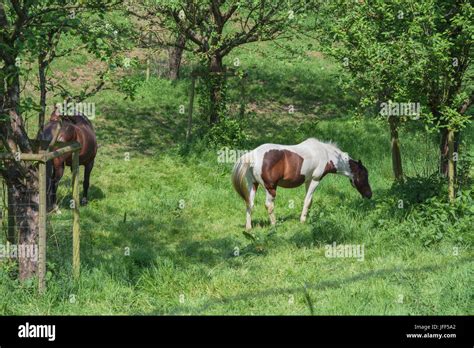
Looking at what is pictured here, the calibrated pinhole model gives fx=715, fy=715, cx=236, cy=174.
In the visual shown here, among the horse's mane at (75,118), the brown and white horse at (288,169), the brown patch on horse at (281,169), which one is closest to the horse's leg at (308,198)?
the brown and white horse at (288,169)

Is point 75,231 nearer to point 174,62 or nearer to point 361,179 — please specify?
point 361,179

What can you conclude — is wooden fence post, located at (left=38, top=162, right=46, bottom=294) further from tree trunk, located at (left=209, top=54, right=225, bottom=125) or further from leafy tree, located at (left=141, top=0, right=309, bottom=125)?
tree trunk, located at (left=209, top=54, right=225, bottom=125)

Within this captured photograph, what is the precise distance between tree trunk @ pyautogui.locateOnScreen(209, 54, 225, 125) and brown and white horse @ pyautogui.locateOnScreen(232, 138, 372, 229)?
20.6 ft

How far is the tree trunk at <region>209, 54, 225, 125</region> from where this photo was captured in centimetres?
2181

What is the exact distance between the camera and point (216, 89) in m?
22.1

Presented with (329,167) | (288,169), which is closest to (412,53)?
(288,169)

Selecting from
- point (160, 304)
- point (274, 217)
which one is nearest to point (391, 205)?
point (274, 217)

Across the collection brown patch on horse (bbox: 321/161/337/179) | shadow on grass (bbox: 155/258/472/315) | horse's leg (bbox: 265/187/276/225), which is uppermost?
brown patch on horse (bbox: 321/161/337/179)

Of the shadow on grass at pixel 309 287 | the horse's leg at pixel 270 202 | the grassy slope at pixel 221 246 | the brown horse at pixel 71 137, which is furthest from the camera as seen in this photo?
the brown horse at pixel 71 137

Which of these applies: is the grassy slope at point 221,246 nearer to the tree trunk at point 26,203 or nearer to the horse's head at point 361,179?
the horse's head at point 361,179

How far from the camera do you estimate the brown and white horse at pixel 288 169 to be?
14930mm

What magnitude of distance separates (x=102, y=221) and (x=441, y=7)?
812 centimetres

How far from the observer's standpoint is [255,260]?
1195cm

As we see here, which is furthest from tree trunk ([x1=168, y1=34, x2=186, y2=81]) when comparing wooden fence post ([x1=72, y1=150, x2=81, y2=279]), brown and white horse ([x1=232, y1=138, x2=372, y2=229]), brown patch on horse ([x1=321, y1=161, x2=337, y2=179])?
wooden fence post ([x1=72, y1=150, x2=81, y2=279])
